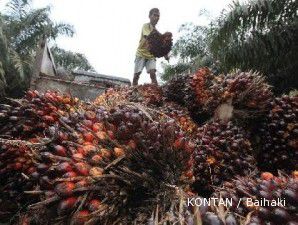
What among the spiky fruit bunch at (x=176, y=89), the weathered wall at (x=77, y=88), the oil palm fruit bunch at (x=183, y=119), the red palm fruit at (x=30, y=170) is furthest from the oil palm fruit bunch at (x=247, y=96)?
the weathered wall at (x=77, y=88)

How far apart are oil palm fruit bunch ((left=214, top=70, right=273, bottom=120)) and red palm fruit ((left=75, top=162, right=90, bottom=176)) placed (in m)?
1.30

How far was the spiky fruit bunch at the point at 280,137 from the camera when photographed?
6.91 ft

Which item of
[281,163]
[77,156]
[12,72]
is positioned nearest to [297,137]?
[281,163]

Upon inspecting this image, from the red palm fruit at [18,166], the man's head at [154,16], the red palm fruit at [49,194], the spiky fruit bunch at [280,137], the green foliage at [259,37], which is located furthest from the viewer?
the green foliage at [259,37]

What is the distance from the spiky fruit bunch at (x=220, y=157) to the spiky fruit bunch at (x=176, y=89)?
3.76ft

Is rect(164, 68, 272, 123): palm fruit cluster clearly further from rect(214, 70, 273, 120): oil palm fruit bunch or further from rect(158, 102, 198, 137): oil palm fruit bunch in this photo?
rect(158, 102, 198, 137): oil palm fruit bunch

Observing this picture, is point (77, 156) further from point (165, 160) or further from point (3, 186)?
point (3, 186)

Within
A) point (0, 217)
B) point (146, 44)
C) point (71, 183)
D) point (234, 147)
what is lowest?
point (0, 217)

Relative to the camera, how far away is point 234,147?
199 cm

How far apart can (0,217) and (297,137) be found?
1.47m

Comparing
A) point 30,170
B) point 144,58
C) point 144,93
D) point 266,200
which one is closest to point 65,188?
point 30,170

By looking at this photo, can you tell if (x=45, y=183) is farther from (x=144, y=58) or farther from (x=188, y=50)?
(x=188, y=50)

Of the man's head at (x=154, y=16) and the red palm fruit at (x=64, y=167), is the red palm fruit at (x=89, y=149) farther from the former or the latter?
the man's head at (x=154, y=16)

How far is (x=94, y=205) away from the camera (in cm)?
119
